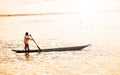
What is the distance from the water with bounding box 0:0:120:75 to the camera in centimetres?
1762

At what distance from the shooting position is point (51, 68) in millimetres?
17562

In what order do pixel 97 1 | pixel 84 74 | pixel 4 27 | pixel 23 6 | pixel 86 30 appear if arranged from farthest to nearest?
pixel 97 1 → pixel 23 6 → pixel 4 27 → pixel 86 30 → pixel 84 74

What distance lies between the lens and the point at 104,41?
80.5 feet

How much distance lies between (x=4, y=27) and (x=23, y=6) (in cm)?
1235

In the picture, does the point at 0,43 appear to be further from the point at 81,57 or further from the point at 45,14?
the point at 45,14

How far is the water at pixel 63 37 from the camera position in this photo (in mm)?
17625

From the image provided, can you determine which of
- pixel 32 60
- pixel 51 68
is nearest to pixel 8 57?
pixel 32 60

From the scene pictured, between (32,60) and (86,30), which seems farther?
(86,30)

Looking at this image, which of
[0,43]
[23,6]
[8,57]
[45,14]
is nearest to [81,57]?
[8,57]

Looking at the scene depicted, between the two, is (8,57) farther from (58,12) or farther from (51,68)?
(58,12)

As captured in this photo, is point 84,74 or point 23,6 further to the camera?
point 23,6

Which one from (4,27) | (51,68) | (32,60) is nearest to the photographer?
(51,68)

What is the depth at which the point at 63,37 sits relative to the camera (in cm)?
2667

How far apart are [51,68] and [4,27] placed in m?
17.0
